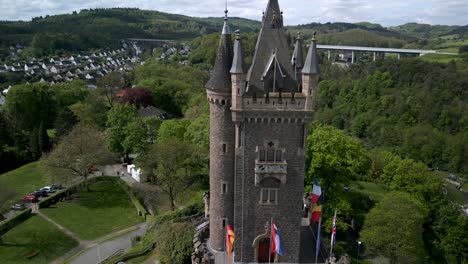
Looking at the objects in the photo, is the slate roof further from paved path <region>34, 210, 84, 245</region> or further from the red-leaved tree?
the red-leaved tree

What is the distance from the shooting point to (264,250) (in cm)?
2786

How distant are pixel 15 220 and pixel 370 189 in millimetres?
44100

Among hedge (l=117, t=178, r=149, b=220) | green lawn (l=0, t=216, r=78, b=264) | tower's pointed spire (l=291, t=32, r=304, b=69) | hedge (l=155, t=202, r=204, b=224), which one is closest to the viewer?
tower's pointed spire (l=291, t=32, r=304, b=69)

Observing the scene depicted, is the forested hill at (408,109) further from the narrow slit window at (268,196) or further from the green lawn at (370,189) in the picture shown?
the narrow slit window at (268,196)

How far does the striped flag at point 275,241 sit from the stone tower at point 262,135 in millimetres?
919

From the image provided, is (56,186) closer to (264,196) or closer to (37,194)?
(37,194)

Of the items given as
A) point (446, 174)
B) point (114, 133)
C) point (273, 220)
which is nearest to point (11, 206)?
point (114, 133)

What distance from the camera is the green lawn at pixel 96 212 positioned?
1606 inches

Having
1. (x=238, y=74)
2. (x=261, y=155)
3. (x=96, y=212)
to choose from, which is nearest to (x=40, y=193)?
(x=96, y=212)

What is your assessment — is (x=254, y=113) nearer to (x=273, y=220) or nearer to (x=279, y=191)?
(x=279, y=191)

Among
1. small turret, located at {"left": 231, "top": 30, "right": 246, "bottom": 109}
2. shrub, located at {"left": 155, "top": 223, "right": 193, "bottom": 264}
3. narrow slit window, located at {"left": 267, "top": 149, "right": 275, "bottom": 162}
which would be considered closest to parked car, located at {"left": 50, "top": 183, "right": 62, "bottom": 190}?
shrub, located at {"left": 155, "top": 223, "right": 193, "bottom": 264}

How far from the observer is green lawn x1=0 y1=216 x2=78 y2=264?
35.6 meters

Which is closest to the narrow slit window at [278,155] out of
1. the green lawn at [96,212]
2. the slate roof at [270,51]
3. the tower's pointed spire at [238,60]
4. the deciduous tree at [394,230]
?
the slate roof at [270,51]

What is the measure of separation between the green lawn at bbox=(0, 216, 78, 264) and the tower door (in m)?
20.6
